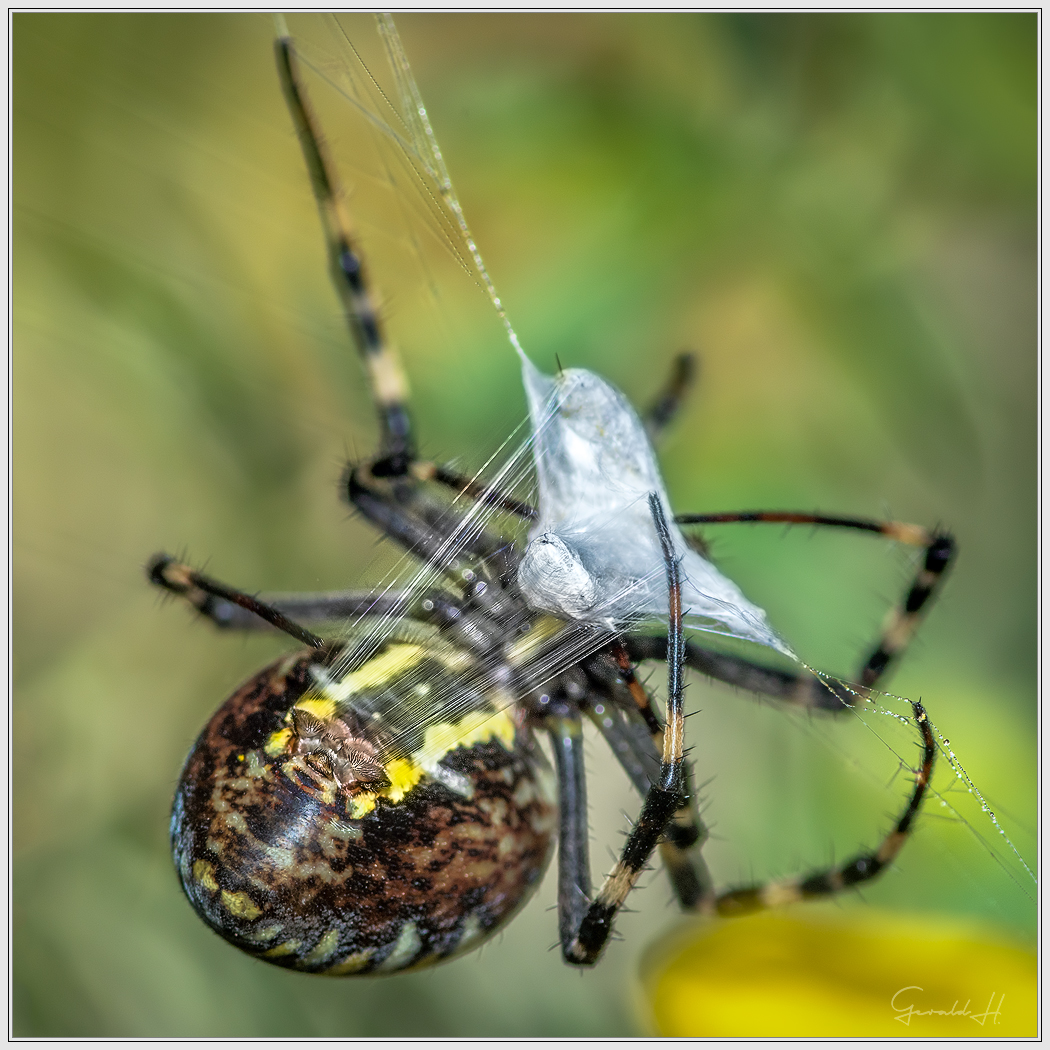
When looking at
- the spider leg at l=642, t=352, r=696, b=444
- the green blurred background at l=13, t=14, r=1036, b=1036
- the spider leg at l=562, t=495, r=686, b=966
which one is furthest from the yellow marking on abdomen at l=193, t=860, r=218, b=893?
the spider leg at l=642, t=352, r=696, b=444

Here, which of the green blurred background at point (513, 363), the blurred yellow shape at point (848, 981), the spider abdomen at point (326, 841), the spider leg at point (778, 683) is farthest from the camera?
→ the green blurred background at point (513, 363)

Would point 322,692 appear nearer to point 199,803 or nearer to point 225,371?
point 199,803

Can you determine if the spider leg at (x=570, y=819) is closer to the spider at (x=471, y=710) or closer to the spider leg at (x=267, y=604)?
the spider at (x=471, y=710)

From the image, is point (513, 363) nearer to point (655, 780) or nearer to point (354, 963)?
point (655, 780)

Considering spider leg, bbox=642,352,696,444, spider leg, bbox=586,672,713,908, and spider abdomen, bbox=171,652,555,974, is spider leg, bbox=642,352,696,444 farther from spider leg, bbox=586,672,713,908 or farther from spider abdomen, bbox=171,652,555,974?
spider abdomen, bbox=171,652,555,974

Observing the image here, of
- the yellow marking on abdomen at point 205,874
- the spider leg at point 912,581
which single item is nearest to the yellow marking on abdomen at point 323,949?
the yellow marking on abdomen at point 205,874
